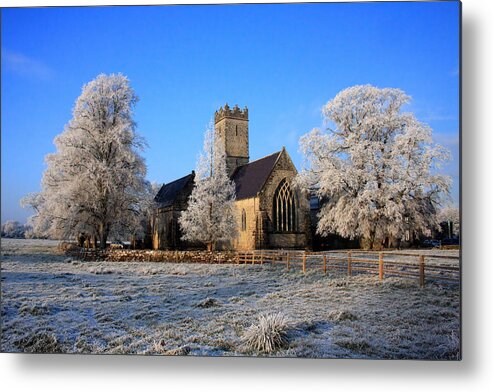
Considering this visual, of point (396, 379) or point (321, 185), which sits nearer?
A: point (396, 379)

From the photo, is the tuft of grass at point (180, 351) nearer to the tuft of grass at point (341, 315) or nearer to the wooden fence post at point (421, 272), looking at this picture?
the tuft of grass at point (341, 315)

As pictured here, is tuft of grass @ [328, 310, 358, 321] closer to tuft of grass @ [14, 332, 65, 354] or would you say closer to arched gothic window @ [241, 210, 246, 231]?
arched gothic window @ [241, 210, 246, 231]

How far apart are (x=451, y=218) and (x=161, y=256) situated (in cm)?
520

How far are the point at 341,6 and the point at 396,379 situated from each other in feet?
16.6

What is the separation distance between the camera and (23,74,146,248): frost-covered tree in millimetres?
7541

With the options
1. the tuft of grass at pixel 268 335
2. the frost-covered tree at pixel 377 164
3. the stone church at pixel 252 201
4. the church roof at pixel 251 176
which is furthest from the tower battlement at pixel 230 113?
the tuft of grass at pixel 268 335

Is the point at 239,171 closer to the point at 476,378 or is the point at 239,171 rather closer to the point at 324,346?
the point at 324,346

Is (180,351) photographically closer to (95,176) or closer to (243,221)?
(243,221)

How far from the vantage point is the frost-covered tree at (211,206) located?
8.63 meters

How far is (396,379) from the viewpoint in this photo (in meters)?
5.69

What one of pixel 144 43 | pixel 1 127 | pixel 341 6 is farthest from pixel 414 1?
pixel 1 127

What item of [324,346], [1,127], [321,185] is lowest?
[324,346]

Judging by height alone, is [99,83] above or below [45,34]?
below

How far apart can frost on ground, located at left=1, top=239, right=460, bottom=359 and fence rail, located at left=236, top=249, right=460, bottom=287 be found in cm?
14
